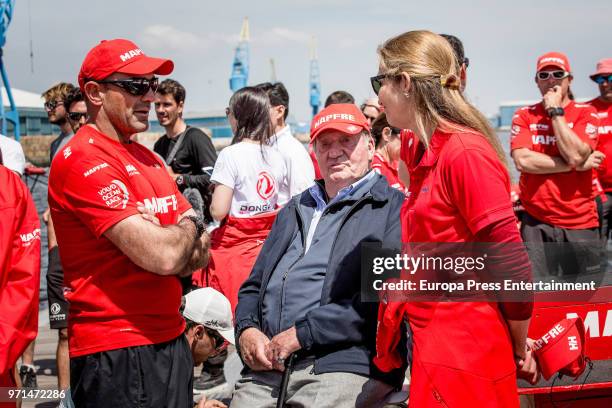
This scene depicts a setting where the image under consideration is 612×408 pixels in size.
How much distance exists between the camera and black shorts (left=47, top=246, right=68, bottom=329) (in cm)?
509

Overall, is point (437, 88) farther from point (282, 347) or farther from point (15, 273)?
point (15, 273)

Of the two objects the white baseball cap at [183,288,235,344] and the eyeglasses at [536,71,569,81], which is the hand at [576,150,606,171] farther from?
the white baseball cap at [183,288,235,344]

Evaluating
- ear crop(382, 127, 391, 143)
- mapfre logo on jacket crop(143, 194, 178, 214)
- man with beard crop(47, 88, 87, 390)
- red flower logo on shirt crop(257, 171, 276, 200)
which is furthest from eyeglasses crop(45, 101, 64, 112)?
mapfre logo on jacket crop(143, 194, 178, 214)

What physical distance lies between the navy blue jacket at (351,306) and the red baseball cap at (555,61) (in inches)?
105

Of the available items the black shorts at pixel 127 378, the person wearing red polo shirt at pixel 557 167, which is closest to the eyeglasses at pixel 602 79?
the person wearing red polo shirt at pixel 557 167

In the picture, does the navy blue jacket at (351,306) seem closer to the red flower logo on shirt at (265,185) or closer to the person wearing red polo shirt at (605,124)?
the red flower logo on shirt at (265,185)

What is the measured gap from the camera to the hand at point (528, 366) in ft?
8.11

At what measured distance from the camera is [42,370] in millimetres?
5996

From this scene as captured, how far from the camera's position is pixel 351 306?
3.05m

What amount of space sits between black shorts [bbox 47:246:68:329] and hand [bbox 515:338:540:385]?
11.4ft

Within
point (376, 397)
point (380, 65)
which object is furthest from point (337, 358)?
point (380, 65)

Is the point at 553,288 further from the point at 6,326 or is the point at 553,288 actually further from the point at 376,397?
the point at 6,326

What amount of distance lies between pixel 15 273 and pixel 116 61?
2.92ft

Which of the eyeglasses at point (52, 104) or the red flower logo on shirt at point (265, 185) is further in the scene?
the eyeglasses at point (52, 104)
